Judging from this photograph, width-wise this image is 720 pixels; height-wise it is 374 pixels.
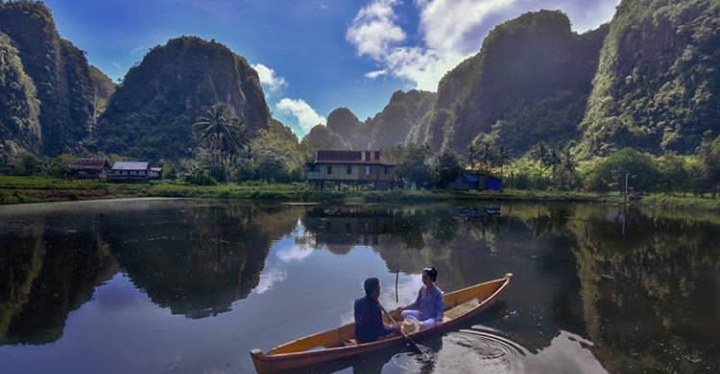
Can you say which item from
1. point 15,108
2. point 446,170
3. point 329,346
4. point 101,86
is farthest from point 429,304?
point 101,86

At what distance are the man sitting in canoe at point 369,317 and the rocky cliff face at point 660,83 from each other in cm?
11269

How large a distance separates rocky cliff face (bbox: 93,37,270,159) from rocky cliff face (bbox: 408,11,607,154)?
78.5 meters

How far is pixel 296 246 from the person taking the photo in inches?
886

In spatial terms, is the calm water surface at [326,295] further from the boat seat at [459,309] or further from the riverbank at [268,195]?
the riverbank at [268,195]

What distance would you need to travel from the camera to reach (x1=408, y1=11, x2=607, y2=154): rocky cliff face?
15512 cm

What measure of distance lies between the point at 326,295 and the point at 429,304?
4.46m

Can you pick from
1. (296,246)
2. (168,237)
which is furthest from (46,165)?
(296,246)

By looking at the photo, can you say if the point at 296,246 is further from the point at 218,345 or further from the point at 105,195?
the point at 105,195

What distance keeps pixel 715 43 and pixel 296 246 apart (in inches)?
5001

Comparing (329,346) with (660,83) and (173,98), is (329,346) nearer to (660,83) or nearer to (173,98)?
(660,83)

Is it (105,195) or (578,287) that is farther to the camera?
(105,195)

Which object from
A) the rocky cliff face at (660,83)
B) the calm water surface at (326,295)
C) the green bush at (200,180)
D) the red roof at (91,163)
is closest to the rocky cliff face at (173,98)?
the red roof at (91,163)

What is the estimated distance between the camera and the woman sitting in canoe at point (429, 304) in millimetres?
10281

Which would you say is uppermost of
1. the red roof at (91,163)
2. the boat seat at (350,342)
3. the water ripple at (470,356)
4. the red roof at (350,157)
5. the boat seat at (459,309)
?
the red roof at (350,157)
